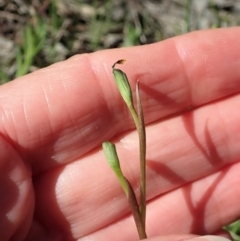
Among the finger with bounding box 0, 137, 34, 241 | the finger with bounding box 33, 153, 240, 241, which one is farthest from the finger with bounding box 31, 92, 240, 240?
the finger with bounding box 0, 137, 34, 241

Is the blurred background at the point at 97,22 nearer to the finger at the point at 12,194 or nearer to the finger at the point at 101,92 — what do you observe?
the finger at the point at 101,92

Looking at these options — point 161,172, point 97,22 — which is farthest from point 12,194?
point 97,22

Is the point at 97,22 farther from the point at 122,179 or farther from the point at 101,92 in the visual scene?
the point at 122,179

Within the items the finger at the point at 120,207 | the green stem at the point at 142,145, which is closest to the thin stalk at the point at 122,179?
the green stem at the point at 142,145

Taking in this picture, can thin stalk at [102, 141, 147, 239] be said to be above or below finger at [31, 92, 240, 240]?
above

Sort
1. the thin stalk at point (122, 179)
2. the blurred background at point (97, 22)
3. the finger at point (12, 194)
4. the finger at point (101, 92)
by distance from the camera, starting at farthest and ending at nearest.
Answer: the blurred background at point (97, 22)
the finger at point (101, 92)
the finger at point (12, 194)
the thin stalk at point (122, 179)

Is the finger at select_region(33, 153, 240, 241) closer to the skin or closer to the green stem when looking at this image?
the skin
